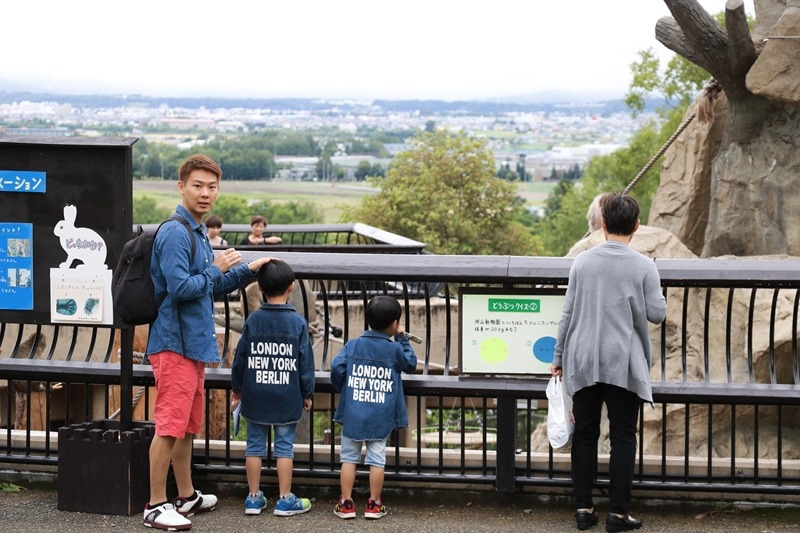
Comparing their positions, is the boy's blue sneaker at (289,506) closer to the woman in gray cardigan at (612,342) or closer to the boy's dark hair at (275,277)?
the boy's dark hair at (275,277)

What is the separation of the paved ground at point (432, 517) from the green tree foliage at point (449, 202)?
5580 centimetres

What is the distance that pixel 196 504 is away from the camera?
6434 millimetres

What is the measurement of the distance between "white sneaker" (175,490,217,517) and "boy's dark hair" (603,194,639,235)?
2621mm

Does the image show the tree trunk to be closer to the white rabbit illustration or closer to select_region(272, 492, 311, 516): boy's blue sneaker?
select_region(272, 492, 311, 516): boy's blue sneaker

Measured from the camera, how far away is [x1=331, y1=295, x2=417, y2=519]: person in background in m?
6.30

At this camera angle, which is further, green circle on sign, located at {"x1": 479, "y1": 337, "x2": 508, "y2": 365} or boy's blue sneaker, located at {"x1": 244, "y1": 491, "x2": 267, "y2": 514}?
green circle on sign, located at {"x1": 479, "y1": 337, "x2": 508, "y2": 365}

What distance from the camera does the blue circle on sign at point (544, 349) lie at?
254 inches

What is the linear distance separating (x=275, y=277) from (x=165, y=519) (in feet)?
4.52

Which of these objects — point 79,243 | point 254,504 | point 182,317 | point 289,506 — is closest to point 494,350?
point 289,506

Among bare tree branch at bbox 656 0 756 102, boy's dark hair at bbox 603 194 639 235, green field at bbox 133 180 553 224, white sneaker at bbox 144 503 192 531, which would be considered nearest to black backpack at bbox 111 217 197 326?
white sneaker at bbox 144 503 192 531

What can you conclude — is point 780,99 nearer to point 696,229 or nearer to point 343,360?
point 696,229

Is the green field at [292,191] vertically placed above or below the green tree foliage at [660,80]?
below

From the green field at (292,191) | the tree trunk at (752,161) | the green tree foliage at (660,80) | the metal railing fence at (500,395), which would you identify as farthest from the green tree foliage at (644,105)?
the green field at (292,191)

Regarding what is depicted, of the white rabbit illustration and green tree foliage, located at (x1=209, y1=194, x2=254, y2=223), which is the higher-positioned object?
the white rabbit illustration
